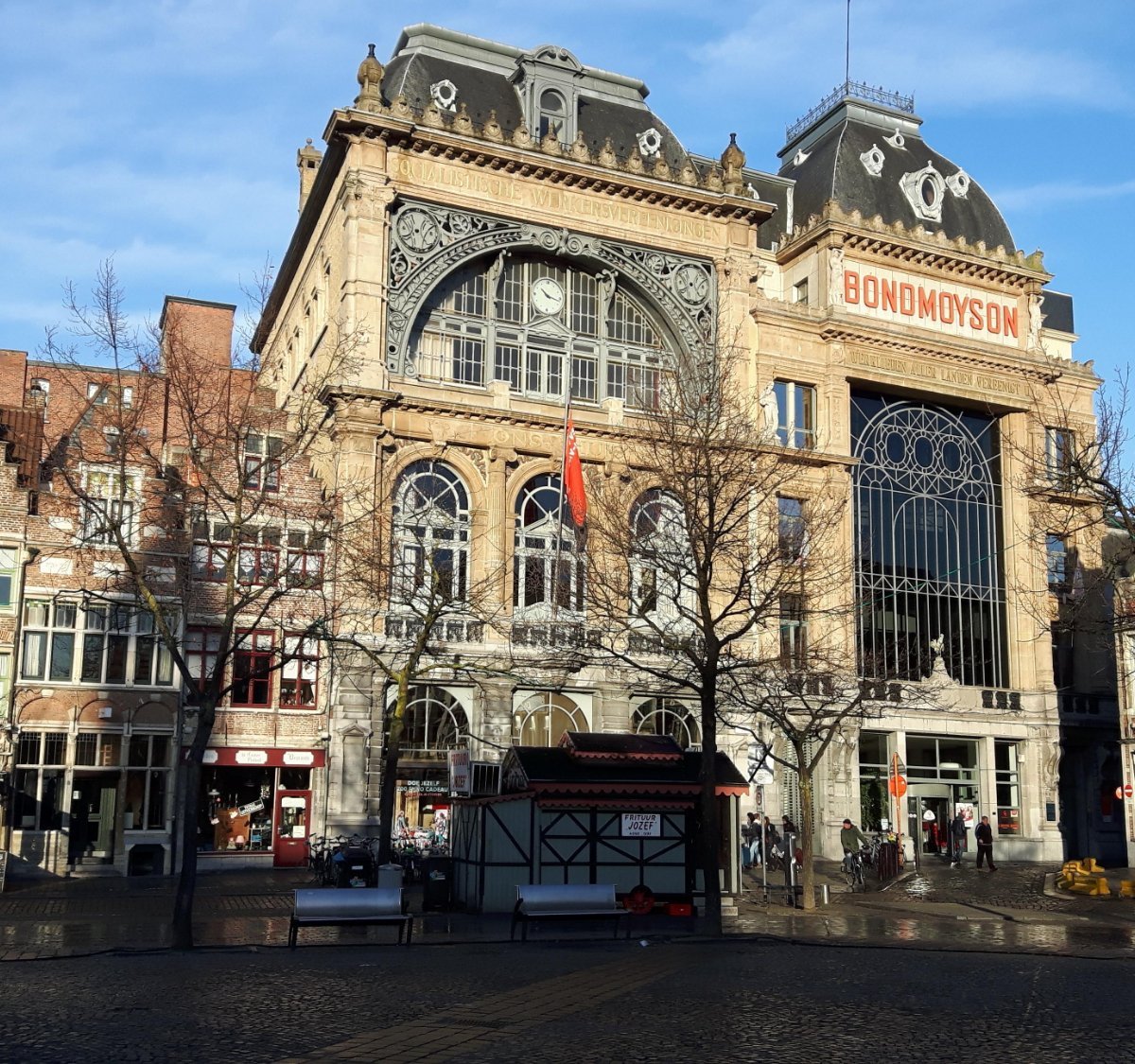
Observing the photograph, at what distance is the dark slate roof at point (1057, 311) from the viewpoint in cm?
6475

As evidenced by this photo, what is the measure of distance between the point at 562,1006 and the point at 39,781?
88.6ft

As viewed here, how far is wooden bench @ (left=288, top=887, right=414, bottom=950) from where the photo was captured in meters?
20.9

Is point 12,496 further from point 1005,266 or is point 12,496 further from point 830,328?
point 1005,266

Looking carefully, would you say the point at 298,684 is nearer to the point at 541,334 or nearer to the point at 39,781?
the point at 39,781

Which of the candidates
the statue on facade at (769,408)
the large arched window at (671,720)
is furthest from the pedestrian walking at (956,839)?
the statue on facade at (769,408)

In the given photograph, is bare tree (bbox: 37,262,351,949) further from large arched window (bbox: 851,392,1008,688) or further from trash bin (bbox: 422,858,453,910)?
large arched window (bbox: 851,392,1008,688)

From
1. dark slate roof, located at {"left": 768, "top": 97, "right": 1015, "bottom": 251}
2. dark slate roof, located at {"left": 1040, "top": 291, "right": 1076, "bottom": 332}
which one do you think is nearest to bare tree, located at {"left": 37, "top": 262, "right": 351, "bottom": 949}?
dark slate roof, located at {"left": 768, "top": 97, "right": 1015, "bottom": 251}

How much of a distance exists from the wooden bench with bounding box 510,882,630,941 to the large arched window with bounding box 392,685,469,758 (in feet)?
63.5

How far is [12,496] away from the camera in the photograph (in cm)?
3750

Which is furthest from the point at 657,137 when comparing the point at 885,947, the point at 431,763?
the point at 885,947

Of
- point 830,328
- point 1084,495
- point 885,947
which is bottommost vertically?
point 885,947

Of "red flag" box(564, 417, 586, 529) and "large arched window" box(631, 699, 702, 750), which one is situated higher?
"red flag" box(564, 417, 586, 529)

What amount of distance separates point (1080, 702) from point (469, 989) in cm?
4436

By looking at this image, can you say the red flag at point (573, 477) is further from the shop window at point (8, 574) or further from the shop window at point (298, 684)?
the shop window at point (8, 574)
